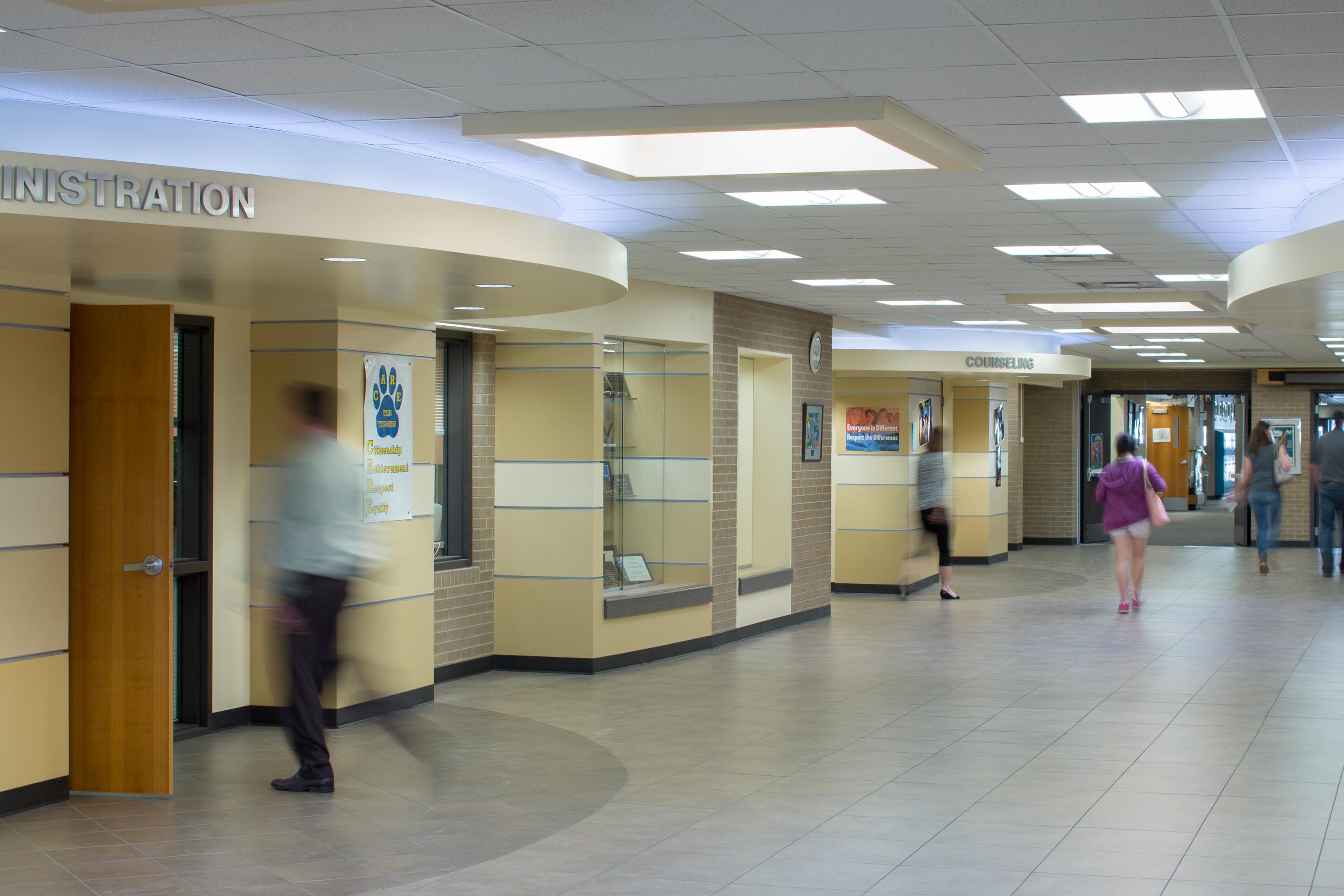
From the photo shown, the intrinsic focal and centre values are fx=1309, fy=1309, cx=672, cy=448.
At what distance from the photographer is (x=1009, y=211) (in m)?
6.92

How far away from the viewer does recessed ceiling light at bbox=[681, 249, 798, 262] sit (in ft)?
27.7

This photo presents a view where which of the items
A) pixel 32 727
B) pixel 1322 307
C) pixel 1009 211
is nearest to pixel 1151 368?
pixel 1322 307

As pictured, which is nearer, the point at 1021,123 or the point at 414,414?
the point at 1021,123

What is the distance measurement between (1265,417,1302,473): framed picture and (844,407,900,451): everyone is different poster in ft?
30.0

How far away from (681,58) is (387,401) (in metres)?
3.96

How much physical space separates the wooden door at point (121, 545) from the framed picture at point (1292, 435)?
19.3 m

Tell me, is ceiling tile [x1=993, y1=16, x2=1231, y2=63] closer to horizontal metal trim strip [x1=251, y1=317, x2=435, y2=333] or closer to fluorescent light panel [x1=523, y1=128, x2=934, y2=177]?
fluorescent light panel [x1=523, y1=128, x2=934, y2=177]

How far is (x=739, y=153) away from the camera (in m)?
5.69

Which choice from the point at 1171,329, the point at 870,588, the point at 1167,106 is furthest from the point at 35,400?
the point at 1171,329

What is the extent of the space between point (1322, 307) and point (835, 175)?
3.70 meters

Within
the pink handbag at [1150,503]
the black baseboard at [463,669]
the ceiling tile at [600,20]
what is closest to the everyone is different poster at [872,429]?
the pink handbag at [1150,503]

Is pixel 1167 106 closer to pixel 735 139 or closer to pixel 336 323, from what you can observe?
pixel 735 139

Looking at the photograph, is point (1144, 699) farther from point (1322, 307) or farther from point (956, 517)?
point (956, 517)

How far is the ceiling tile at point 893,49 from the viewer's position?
12.8 feet
